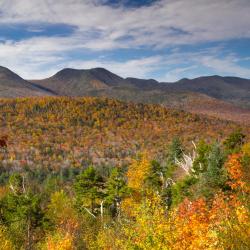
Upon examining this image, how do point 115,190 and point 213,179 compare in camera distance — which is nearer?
point 213,179

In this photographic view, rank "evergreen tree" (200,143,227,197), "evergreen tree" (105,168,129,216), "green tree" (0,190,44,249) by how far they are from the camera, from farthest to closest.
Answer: "evergreen tree" (105,168,129,216), "green tree" (0,190,44,249), "evergreen tree" (200,143,227,197)

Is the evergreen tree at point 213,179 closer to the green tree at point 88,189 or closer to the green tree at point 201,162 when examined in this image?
the green tree at point 201,162

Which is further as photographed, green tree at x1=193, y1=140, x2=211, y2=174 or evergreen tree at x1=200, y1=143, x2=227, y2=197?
green tree at x1=193, y1=140, x2=211, y2=174

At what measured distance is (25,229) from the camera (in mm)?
56844

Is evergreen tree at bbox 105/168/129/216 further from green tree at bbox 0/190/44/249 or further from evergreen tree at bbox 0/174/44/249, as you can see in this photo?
evergreen tree at bbox 0/174/44/249

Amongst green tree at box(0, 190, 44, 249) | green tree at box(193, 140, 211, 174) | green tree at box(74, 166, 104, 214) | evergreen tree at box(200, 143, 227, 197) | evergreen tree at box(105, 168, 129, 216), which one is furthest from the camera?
green tree at box(193, 140, 211, 174)

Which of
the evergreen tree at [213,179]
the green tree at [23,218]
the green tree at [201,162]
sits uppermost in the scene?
the evergreen tree at [213,179]

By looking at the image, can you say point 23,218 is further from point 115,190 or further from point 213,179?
point 213,179

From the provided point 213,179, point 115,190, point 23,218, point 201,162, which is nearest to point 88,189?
point 115,190

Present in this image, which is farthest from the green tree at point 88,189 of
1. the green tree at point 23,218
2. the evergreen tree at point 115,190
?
the green tree at point 23,218

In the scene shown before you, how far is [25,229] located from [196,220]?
30540 mm

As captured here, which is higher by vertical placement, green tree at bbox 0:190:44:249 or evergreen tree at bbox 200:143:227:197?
evergreen tree at bbox 200:143:227:197

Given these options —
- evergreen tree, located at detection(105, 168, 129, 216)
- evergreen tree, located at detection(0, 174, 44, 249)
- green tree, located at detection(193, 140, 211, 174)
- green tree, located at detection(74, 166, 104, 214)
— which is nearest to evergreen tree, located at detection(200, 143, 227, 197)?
green tree, located at detection(193, 140, 211, 174)

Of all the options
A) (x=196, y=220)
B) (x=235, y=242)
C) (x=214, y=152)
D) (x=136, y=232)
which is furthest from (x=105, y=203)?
(x=235, y=242)
